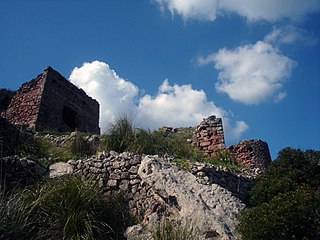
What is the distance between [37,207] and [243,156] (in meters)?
8.90

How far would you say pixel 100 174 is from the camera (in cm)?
989

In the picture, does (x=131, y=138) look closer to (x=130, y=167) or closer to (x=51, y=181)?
(x=130, y=167)

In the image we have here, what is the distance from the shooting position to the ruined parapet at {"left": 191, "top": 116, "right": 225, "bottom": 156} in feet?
49.7

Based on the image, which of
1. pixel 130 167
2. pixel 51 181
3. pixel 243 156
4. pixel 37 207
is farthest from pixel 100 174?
pixel 243 156

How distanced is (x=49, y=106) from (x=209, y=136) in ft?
25.8

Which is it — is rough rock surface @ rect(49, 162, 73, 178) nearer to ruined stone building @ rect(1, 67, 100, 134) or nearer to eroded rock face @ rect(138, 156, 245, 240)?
eroded rock face @ rect(138, 156, 245, 240)

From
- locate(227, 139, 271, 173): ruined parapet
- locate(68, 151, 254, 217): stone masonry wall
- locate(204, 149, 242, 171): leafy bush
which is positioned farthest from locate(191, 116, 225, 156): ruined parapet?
locate(68, 151, 254, 217): stone masonry wall

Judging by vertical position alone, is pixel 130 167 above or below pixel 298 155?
below

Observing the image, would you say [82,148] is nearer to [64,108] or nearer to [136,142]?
[136,142]


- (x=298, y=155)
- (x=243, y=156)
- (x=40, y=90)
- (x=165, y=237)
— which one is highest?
(x=40, y=90)

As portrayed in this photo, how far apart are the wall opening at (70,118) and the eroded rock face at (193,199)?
11437mm

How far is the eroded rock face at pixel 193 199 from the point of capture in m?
7.96

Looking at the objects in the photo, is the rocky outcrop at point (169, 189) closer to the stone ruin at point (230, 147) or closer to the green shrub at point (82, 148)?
the green shrub at point (82, 148)

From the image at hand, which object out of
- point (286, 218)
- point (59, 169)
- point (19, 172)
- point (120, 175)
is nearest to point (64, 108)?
point (59, 169)
